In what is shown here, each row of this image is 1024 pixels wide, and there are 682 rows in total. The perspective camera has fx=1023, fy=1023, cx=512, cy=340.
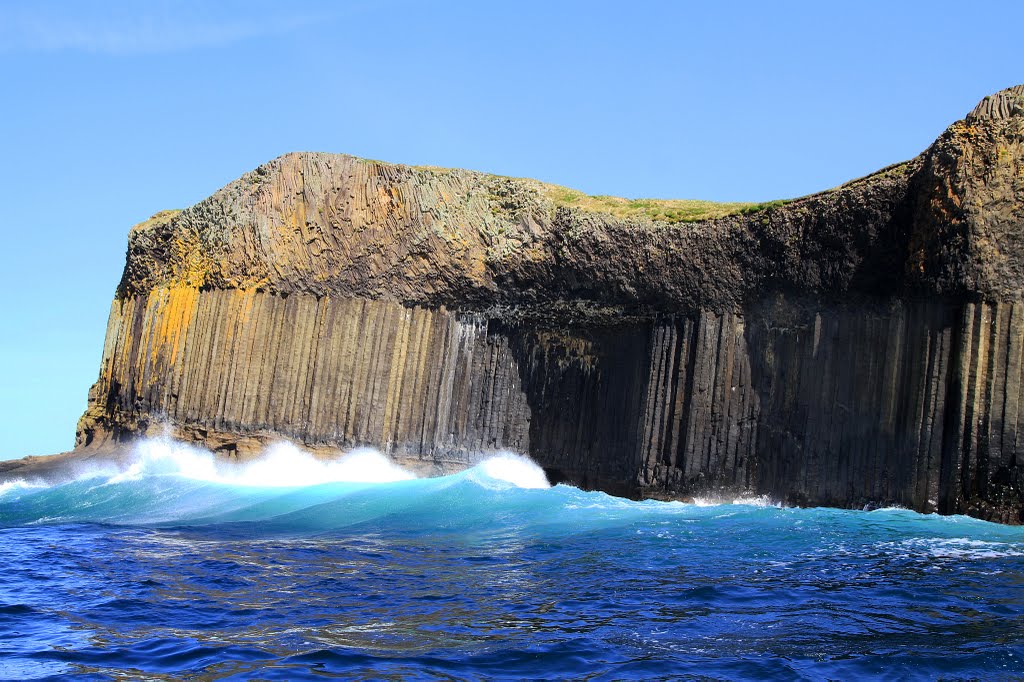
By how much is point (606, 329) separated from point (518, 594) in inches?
443

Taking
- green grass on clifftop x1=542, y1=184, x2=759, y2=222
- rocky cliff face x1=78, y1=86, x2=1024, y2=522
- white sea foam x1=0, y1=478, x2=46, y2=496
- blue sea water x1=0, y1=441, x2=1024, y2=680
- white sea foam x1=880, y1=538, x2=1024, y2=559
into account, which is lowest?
white sea foam x1=0, y1=478, x2=46, y2=496

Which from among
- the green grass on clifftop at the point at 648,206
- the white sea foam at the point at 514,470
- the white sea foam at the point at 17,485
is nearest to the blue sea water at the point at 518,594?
the white sea foam at the point at 514,470

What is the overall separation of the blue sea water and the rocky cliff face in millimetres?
1650

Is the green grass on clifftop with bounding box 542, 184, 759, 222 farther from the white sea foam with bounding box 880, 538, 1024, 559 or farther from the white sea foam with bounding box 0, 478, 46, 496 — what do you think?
the white sea foam with bounding box 0, 478, 46, 496

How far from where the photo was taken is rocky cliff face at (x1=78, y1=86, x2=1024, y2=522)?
14148 millimetres

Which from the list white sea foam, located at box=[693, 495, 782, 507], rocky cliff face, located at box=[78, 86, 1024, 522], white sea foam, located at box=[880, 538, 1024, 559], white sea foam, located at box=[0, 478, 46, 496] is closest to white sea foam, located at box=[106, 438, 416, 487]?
rocky cliff face, located at box=[78, 86, 1024, 522]

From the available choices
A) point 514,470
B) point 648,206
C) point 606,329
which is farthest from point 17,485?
point 648,206

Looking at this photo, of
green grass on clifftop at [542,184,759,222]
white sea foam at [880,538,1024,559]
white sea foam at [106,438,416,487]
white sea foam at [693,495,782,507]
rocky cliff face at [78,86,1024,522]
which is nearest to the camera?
white sea foam at [880,538,1024,559]

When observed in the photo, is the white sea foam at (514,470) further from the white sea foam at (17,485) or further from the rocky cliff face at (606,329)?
the white sea foam at (17,485)

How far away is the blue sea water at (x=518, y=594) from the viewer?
6.67m

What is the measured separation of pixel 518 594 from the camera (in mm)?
8844

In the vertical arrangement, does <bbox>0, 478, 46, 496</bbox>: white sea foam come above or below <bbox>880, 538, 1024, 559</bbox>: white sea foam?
below

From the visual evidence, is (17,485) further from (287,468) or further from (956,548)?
(956,548)

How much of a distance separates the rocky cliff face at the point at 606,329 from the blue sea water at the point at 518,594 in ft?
5.41
